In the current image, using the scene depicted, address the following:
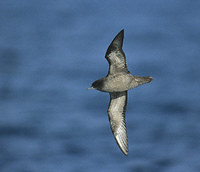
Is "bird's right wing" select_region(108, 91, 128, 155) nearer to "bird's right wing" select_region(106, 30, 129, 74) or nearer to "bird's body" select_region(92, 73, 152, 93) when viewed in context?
"bird's body" select_region(92, 73, 152, 93)

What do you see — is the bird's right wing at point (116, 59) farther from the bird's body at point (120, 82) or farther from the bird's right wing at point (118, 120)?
the bird's right wing at point (118, 120)

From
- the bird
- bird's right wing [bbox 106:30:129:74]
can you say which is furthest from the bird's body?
bird's right wing [bbox 106:30:129:74]

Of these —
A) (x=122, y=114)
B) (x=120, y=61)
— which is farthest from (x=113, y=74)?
(x=122, y=114)

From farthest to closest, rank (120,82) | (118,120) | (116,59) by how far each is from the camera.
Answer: (118,120)
(116,59)
(120,82)

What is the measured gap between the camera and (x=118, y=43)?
1332 cm


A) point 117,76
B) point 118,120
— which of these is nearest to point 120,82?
point 117,76

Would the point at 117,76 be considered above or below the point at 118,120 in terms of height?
above

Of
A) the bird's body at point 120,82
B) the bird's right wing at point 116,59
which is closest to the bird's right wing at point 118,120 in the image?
the bird's body at point 120,82

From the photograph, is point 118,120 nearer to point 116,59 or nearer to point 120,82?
point 120,82

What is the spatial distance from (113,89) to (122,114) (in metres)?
1.94

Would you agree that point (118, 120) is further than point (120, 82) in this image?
Yes

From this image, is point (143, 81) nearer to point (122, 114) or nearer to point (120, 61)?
Result: point (120, 61)

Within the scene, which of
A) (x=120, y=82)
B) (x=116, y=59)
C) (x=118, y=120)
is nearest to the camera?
(x=120, y=82)

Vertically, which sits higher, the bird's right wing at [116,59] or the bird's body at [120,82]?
the bird's right wing at [116,59]
